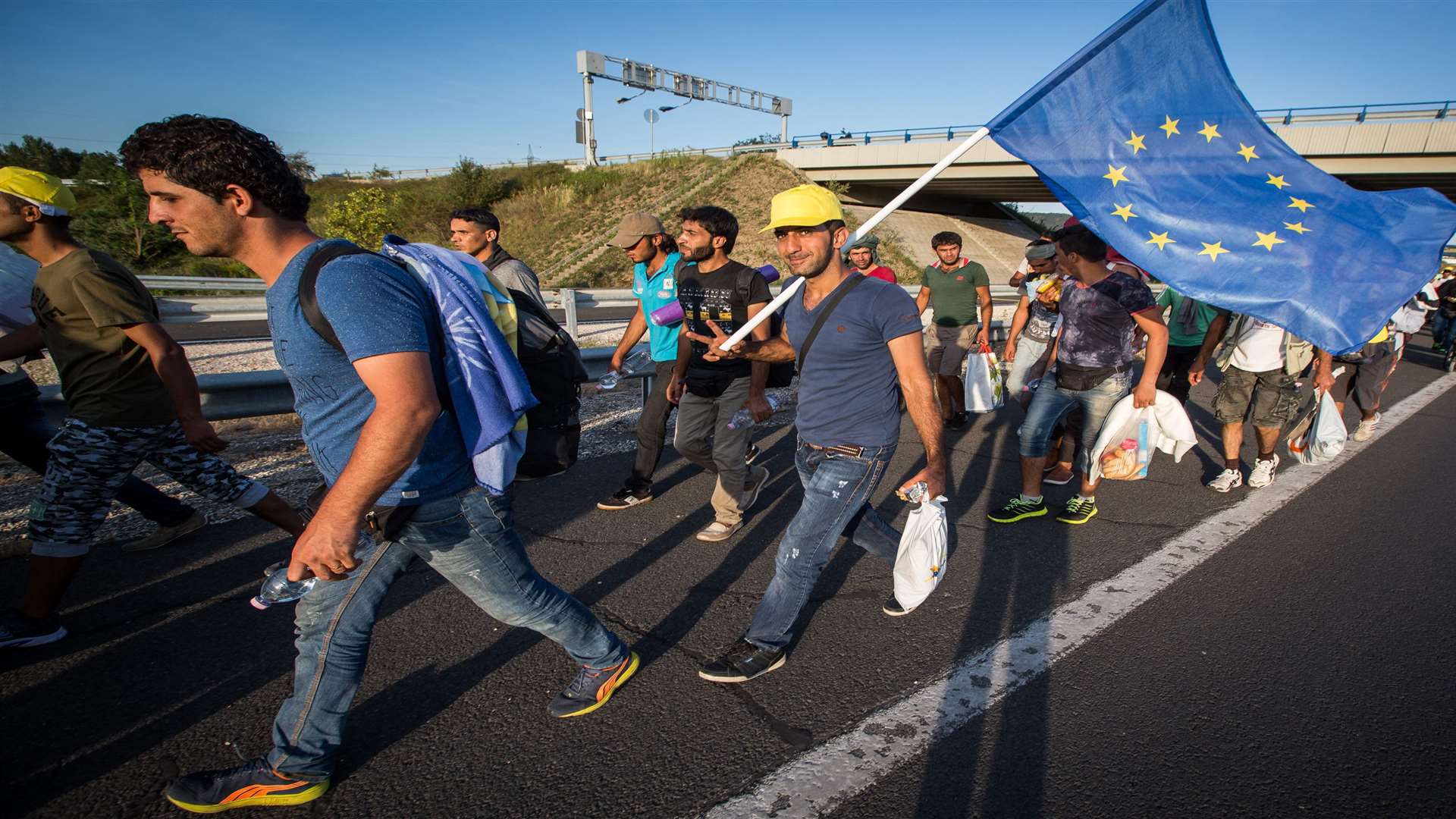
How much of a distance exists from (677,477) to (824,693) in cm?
278

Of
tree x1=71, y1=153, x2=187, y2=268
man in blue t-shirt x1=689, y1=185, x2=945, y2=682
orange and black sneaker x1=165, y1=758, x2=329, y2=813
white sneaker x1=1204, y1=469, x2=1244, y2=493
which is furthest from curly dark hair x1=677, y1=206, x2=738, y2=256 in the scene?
tree x1=71, y1=153, x2=187, y2=268

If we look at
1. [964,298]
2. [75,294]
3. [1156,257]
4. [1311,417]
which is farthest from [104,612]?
[1311,417]

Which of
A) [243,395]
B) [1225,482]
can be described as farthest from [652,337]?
[1225,482]

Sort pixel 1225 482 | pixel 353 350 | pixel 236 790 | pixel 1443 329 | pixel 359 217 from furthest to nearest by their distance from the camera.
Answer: pixel 359 217
pixel 1443 329
pixel 1225 482
pixel 236 790
pixel 353 350

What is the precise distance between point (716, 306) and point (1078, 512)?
102 inches

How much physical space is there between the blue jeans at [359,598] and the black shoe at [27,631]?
1581 millimetres

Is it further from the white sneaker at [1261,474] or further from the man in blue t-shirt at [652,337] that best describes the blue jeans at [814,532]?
the white sneaker at [1261,474]

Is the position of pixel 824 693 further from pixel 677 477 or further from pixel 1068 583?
pixel 677 477

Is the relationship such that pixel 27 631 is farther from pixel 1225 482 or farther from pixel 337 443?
pixel 1225 482

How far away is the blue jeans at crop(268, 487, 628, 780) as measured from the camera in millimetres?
2141

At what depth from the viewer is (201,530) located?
404cm

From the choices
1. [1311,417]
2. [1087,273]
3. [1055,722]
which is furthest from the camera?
[1311,417]

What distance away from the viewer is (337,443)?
6.46ft

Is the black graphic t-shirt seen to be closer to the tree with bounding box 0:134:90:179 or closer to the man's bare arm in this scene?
the man's bare arm
